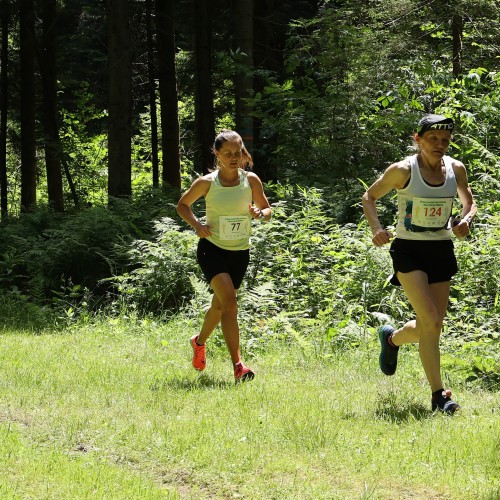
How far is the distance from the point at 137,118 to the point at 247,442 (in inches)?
1174

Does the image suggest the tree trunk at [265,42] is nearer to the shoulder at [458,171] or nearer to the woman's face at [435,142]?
the shoulder at [458,171]

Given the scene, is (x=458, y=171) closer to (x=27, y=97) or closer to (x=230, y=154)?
(x=230, y=154)

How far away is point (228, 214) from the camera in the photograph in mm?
7742

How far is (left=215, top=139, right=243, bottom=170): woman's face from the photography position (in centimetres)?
764

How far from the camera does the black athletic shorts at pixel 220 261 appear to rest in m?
7.79

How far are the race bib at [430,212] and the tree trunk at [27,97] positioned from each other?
17.4m

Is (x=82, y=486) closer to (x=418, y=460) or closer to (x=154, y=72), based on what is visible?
(x=418, y=460)

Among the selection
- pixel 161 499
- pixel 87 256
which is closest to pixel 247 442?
pixel 161 499

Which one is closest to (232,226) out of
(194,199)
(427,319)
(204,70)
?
(194,199)

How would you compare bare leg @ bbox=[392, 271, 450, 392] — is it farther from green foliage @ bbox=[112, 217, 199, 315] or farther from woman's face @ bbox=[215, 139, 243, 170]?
green foliage @ bbox=[112, 217, 199, 315]

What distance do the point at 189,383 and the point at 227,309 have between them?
0.76 metres

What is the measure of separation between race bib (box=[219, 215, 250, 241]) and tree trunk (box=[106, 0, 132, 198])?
9.27 meters

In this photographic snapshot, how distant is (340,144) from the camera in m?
15.6

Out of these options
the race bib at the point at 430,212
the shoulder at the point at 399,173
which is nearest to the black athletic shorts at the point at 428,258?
the race bib at the point at 430,212
